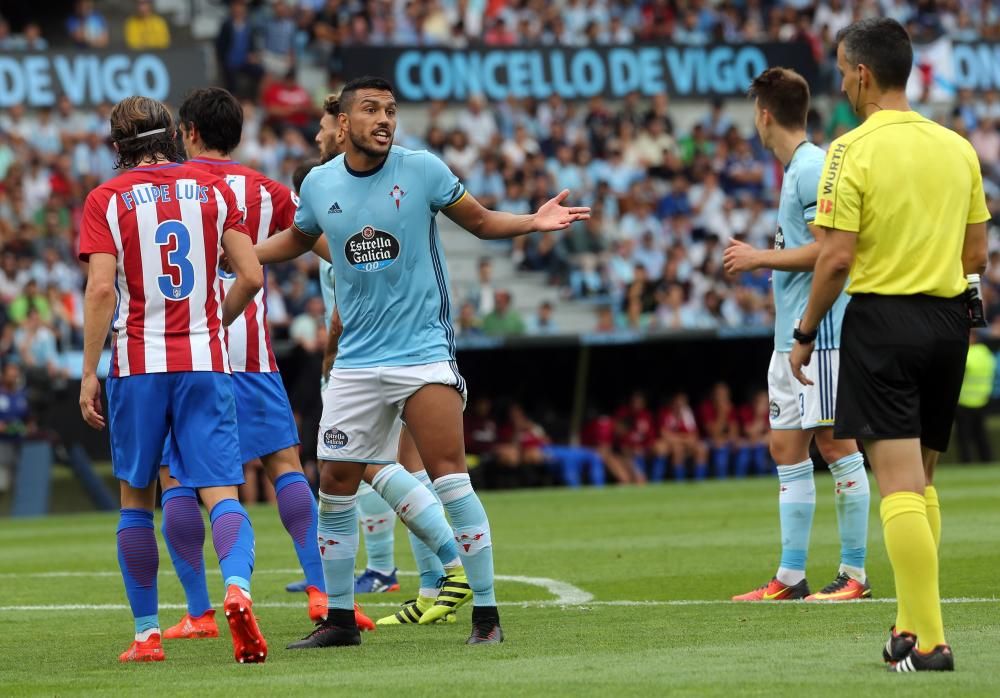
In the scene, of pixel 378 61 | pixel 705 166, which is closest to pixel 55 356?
pixel 378 61

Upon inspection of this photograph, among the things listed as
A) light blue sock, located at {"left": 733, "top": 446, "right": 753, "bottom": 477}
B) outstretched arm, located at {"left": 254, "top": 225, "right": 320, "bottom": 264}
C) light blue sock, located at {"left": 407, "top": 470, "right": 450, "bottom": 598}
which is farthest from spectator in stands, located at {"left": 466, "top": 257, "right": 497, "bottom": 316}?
outstretched arm, located at {"left": 254, "top": 225, "right": 320, "bottom": 264}

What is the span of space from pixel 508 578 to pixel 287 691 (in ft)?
14.6

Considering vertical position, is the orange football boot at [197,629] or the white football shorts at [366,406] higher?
the white football shorts at [366,406]

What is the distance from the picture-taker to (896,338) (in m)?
5.92

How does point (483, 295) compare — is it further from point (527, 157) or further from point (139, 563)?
point (139, 563)

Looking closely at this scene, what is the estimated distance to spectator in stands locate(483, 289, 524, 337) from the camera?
22.7 m

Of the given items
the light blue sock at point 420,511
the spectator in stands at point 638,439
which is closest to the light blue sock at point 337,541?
the light blue sock at point 420,511

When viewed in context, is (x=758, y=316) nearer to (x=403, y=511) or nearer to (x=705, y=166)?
(x=705, y=166)

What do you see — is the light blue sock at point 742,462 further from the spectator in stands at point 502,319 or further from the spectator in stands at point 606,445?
the spectator in stands at point 502,319

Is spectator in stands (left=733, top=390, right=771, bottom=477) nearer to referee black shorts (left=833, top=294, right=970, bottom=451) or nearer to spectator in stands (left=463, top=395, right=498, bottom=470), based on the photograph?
spectator in stands (left=463, top=395, right=498, bottom=470)

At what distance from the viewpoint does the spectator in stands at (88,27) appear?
26531 millimetres

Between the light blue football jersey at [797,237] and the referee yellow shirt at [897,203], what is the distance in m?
2.49

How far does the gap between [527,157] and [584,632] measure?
66.3 ft

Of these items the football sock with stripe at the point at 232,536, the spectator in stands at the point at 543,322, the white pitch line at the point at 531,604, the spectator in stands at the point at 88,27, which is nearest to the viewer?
the football sock with stripe at the point at 232,536
